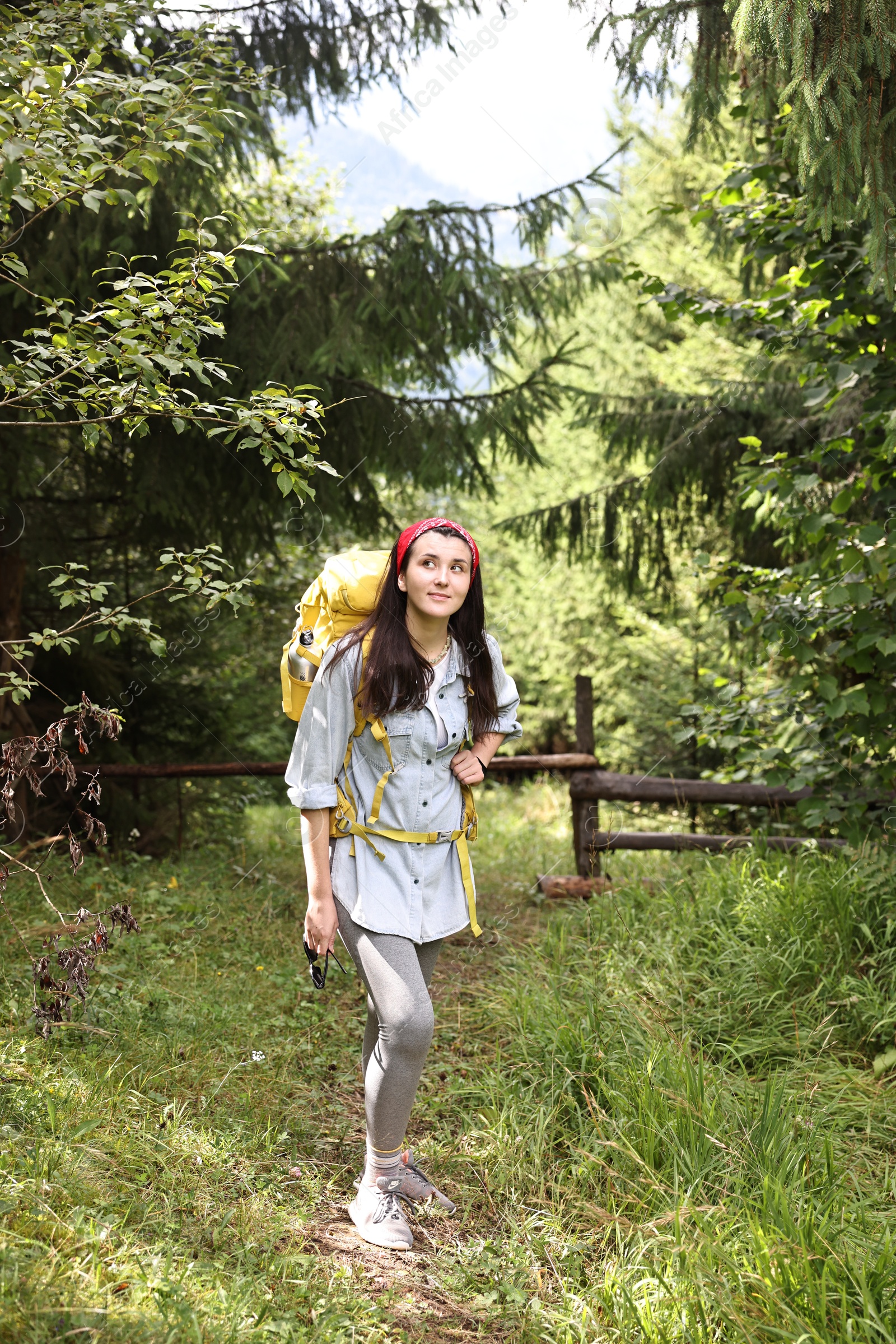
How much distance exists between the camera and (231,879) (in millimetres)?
6395

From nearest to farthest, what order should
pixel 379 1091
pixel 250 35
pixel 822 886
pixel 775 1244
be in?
pixel 775 1244 < pixel 379 1091 < pixel 822 886 < pixel 250 35

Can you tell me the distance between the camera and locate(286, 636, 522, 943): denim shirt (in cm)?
272

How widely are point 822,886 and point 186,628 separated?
4.50m

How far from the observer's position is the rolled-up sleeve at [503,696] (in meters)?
3.07

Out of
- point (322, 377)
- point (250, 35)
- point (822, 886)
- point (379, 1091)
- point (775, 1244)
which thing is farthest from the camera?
point (250, 35)

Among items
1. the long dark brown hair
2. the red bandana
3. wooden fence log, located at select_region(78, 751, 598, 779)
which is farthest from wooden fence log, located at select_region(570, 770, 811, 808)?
the red bandana

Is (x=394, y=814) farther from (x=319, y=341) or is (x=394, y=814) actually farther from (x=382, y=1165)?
(x=319, y=341)

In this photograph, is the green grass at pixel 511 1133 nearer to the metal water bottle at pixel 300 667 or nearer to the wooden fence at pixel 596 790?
the wooden fence at pixel 596 790

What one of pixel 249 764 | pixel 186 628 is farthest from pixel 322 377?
pixel 249 764

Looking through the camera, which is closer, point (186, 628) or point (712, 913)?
point (712, 913)

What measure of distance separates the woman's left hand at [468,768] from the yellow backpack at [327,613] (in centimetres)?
50

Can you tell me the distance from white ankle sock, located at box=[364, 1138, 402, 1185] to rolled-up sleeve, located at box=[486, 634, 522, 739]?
1.30m

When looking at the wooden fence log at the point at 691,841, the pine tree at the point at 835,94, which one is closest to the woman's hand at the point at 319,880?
the pine tree at the point at 835,94

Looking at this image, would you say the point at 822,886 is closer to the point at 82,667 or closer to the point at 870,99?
the point at 870,99
